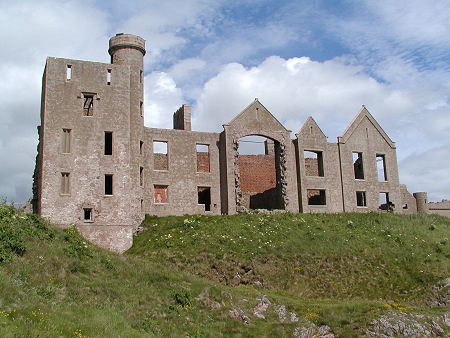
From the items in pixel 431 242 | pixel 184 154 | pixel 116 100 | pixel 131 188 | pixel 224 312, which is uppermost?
pixel 116 100

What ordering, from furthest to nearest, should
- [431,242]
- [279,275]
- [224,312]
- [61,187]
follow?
[431,242], [61,187], [279,275], [224,312]

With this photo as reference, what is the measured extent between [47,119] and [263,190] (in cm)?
2318

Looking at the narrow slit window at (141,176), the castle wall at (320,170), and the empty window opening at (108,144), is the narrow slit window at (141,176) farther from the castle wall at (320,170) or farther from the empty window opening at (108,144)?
the castle wall at (320,170)

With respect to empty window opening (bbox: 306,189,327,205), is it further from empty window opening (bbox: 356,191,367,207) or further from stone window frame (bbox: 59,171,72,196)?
stone window frame (bbox: 59,171,72,196)

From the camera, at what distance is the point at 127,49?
38.7 metres

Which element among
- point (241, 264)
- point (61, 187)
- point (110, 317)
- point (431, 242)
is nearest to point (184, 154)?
point (61, 187)

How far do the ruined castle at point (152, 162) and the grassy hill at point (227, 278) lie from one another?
334 cm

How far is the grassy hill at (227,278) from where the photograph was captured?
17.5m

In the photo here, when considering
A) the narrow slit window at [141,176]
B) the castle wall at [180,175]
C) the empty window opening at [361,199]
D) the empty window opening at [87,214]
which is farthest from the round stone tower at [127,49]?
the empty window opening at [361,199]

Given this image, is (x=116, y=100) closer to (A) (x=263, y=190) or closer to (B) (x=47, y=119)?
(B) (x=47, y=119)

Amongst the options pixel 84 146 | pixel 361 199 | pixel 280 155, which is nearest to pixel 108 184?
pixel 84 146

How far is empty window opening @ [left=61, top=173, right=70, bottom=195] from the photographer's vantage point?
109 feet

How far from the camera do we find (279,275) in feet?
94.7

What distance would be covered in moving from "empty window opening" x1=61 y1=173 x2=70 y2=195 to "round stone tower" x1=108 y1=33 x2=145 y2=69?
10.1 m
